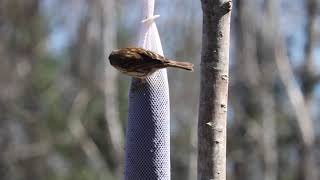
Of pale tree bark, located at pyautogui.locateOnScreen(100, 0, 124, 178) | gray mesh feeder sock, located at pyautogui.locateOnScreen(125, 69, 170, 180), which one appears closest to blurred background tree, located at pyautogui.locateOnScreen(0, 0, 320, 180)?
pale tree bark, located at pyautogui.locateOnScreen(100, 0, 124, 178)

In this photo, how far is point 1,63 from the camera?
21.0m

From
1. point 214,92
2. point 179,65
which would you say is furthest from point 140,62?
point 214,92

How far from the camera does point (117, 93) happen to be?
60.5 feet

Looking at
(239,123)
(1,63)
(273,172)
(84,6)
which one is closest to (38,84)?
(1,63)

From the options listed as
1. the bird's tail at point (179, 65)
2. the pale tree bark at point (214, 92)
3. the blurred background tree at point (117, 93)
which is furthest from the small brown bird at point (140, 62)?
the blurred background tree at point (117, 93)

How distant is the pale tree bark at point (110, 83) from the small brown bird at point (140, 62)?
481 inches

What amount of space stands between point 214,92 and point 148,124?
402mm

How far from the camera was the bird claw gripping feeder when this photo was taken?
2.83 meters

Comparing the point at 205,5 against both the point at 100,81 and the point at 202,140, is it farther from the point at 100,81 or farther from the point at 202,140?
the point at 100,81

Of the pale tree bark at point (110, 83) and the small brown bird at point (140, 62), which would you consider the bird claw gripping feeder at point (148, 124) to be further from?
the pale tree bark at point (110, 83)

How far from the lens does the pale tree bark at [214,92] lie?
8.34 ft

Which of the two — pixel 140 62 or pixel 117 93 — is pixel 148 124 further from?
pixel 117 93

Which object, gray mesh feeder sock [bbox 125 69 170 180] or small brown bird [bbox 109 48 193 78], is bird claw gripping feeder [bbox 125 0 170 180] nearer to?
gray mesh feeder sock [bbox 125 69 170 180]

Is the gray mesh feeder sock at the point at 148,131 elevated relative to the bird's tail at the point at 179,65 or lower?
lower
